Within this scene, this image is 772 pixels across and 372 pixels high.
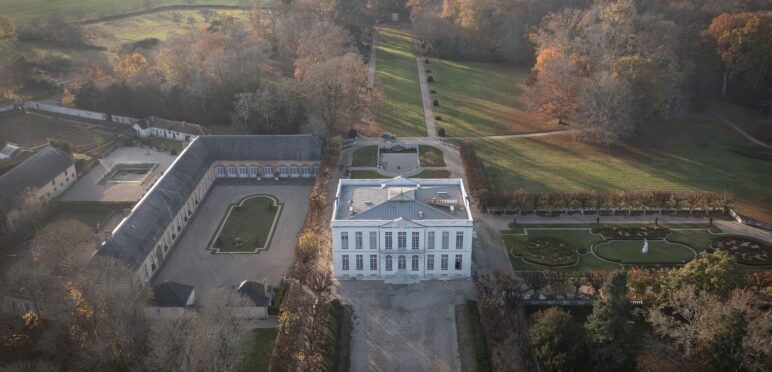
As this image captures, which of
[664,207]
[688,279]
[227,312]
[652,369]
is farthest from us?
[664,207]

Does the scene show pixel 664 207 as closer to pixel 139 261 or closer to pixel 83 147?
pixel 139 261

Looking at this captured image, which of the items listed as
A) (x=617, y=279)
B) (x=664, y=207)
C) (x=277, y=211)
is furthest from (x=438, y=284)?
(x=664, y=207)

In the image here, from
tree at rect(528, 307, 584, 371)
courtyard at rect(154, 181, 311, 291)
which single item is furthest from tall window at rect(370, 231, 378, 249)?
tree at rect(528, 307, 584, 371)

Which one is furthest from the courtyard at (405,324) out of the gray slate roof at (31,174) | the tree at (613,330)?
the gray slate roof at (31,174)

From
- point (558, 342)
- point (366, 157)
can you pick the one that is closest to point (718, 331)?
point (558, 342)

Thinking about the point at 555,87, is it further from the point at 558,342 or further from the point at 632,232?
the point at 558,342

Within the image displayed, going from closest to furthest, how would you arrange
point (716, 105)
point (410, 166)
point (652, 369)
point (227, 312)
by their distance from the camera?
1. point (652, 369)
2. point (227, 312)
3. point (410, 166)
4. point (716, 105)
